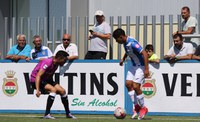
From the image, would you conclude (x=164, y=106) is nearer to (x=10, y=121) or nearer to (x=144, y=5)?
(x=10, y=121)

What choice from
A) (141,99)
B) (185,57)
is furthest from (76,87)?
(185,57)

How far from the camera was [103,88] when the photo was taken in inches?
682

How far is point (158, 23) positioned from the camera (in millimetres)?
→ 17969

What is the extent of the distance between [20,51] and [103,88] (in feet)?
7.85

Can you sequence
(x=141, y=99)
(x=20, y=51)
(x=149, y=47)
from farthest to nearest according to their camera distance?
(x=20, y=51)
(x=149, y=47)
(x=141, y=99)

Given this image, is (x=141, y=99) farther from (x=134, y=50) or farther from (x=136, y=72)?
(x=134, y=50)

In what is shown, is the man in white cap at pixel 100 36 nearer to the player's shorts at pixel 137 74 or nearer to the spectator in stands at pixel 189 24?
the spectator in stands at pixel 189 24

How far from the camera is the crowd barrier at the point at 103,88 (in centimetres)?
1678

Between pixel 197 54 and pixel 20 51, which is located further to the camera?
pixel 20 51

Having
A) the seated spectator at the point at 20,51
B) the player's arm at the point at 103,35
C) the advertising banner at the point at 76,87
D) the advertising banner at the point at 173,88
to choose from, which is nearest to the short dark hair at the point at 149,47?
the advertising banner at the point at 173,88

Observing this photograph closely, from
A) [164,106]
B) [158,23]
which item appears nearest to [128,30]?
[158,23]

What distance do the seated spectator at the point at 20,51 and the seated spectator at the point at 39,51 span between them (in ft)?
0.50

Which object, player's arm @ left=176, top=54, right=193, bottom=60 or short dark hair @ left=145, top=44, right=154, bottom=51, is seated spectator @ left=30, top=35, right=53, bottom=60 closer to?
short dark hair @ left=145, top=44, right=154, bottom=51

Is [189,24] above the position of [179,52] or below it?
above
